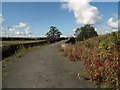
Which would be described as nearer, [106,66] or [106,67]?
[106,67]

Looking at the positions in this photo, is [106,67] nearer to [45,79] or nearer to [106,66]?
[106,66]

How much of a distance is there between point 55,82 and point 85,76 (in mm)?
1518

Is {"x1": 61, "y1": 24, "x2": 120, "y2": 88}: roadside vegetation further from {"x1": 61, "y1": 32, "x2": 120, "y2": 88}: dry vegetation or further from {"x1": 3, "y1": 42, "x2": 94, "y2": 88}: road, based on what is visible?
{"x1": 3, "y1": 42, "x2": 94, "y2": 88}: road

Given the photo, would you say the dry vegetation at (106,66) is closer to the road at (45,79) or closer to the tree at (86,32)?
the road at (45,79)

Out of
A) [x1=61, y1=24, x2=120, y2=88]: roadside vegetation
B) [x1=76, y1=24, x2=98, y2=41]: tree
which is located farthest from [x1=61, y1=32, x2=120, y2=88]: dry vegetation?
[x1=76, y1=24, x2=98, y2=41]: tree

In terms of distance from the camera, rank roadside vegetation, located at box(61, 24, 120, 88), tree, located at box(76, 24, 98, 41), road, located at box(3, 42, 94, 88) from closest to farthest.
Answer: roadside vegetation, located at box(61, 24, 120, 88), road, located at box(3, 42, 94, 88), tree, located at box(76, 24, 98, 41)

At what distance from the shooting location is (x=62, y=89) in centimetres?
1242

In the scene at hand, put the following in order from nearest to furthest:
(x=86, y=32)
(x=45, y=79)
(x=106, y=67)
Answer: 1. (x=106, y=67)
2. (x=45, y=79)
3. (x=86, y=32)

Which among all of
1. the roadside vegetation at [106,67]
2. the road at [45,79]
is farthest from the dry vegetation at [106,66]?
the road at [45,79]

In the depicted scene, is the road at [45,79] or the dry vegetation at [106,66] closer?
the dry vegetation at [106,66]

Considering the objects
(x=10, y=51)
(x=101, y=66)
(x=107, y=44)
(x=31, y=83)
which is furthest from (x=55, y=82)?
(x=10, y=51)

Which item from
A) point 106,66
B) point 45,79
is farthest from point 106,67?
point 45,79

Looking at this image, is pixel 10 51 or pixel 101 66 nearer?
pixel 101 66

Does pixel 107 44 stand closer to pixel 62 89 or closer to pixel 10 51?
pixel 62 89
